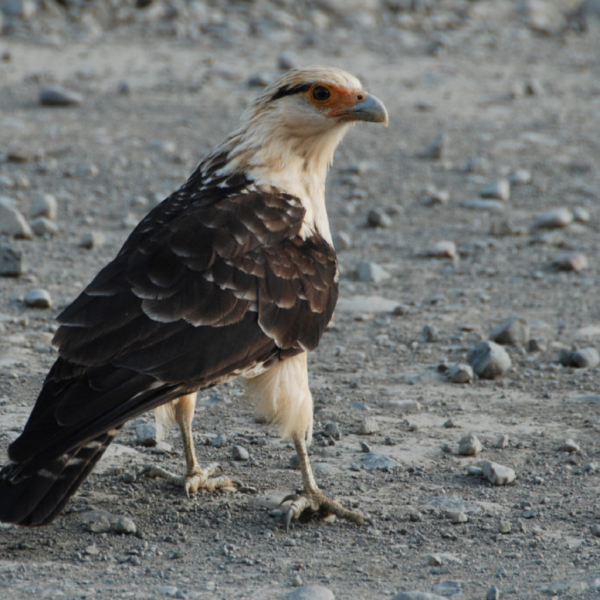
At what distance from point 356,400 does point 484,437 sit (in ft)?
2.69

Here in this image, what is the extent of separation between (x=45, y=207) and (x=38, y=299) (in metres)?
1.92

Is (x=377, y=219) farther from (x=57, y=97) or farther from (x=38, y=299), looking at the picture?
(x=57, y=97)

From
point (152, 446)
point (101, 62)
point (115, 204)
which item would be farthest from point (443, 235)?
point (101, 62)

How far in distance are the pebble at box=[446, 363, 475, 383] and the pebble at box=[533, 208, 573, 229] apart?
131 inches

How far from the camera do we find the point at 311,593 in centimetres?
424

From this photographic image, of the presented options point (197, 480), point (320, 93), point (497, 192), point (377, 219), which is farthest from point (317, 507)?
point (497, 192)

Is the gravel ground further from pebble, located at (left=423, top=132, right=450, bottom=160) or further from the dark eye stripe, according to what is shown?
the dark eye stripe

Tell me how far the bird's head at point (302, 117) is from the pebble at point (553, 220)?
4245 mm

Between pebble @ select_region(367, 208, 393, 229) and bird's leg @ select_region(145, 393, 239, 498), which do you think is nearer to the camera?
bird's leg @ select_region(145, 393, 239, 498)

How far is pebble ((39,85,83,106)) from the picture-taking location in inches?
480

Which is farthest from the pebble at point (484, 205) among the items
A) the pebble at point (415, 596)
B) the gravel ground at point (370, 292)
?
the pebble at point (415, 596)

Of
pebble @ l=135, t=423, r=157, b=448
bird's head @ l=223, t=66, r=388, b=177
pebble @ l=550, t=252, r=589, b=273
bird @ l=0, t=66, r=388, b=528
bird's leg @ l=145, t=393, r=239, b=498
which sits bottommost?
pebble @ l=135, t=423, r=157, b=448

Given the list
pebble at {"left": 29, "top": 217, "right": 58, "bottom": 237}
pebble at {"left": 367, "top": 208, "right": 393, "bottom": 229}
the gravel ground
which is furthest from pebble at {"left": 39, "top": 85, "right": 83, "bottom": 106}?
pebble at {"left": 367, "top": 208, "right": 393, "bottom": 229}

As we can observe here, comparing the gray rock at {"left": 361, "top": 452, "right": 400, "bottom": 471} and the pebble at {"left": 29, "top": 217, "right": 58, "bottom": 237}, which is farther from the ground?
the pebble at {"left": 29, "top": 217, "right": 58, "bottom": 237}
